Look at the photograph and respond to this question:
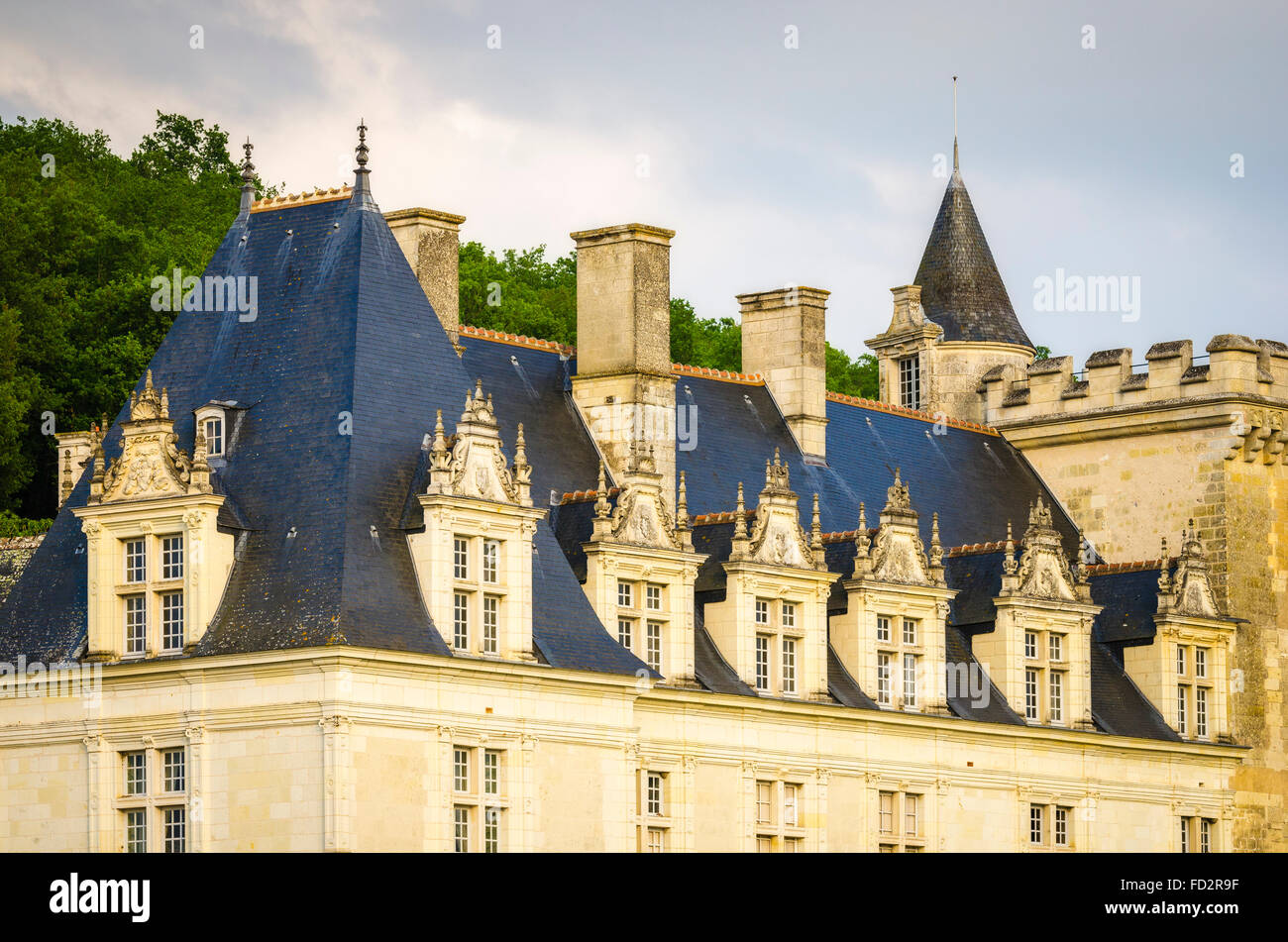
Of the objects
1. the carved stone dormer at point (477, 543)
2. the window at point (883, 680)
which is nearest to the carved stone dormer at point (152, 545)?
the carved stone dormer at point (477, 543)

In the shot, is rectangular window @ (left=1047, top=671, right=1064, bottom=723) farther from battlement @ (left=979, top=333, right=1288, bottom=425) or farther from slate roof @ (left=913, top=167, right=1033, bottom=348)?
slate roof @ (left=913, top=167, right=1033, bottom=348)

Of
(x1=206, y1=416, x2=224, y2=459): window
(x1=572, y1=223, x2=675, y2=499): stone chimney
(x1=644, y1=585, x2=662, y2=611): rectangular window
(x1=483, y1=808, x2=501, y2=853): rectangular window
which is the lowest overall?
(x1=483, y1=808, x2=501, y2=853): rectangular window

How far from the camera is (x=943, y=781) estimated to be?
5322 centimetres

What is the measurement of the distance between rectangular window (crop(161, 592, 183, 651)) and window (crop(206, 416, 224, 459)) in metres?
2.63

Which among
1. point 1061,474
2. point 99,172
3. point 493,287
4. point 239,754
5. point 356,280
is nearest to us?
point 239,754

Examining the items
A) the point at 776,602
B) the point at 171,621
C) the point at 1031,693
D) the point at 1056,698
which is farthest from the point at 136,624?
the point at 1056,698

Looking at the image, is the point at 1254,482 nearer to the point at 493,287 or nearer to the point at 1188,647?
the point at 1188,647

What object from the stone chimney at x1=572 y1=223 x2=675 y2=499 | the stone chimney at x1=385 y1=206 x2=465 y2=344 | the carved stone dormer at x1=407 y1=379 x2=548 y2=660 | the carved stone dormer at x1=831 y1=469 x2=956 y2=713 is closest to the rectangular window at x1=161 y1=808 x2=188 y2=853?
the carved stone dormer at x1=407 y1=379 x2=548 y2=660

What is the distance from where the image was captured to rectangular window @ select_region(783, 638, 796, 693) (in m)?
51.0

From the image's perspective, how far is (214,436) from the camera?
4647 cm

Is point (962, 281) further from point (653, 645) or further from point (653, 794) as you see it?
point (653, 794)

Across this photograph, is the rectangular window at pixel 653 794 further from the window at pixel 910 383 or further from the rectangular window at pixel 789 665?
the window at pixel 910 383

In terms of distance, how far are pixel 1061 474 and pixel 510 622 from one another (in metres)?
20.4

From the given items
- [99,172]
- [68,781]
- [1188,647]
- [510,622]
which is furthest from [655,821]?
[99,172]
